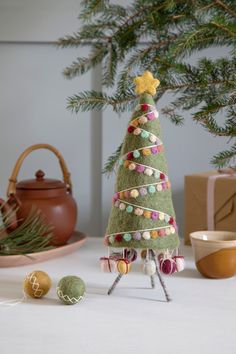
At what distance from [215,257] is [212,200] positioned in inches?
8.0

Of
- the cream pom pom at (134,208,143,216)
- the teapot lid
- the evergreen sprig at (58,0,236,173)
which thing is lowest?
the cream pom pom at (134,208,143,216)

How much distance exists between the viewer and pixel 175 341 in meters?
0.51

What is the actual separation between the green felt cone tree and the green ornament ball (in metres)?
0.06

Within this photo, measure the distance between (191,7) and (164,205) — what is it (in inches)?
12.6

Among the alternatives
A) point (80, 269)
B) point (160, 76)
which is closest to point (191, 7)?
point (160, 76)

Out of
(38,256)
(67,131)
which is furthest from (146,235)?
(67,131)

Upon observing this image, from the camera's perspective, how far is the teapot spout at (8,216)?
0.85 meters

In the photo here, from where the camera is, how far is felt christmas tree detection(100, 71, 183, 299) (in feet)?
2.01

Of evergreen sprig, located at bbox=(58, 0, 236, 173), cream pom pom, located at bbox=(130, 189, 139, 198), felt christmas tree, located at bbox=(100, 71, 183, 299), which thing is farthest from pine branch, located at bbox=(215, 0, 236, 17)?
cream pom pom, located at bbox=(130, 189, 139, 198)

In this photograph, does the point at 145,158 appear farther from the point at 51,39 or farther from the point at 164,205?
the point at 51,39

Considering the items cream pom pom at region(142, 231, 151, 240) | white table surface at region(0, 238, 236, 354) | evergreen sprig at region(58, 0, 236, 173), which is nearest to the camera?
white table surface at region(0, 238, 236, 354)

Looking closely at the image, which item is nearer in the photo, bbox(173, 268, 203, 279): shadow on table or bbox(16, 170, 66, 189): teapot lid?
bbox(173, 268, 203, 279): shadow on table

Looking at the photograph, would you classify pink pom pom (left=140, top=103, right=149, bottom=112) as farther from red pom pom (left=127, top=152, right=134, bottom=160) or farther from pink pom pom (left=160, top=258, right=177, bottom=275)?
pink pom pom (left=160, top=258, right=177, bottom=275)

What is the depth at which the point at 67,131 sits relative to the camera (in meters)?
1.15
